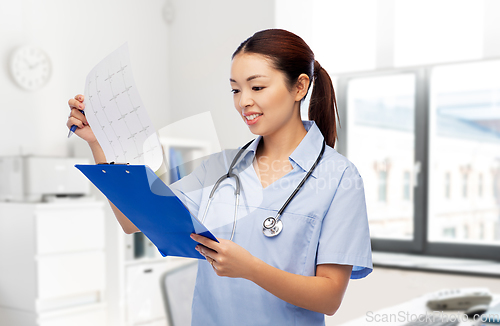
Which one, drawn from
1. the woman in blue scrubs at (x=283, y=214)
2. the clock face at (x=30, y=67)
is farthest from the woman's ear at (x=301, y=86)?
the clock face at (x=30, y=67)

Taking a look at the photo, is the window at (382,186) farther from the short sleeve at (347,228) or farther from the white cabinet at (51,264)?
the short sleeve at (347,228)

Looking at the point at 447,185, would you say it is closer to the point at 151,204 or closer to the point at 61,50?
the point at 151,204

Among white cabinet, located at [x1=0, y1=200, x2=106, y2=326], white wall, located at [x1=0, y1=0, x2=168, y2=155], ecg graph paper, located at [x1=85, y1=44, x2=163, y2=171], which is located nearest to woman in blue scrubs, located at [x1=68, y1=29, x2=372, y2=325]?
ecg graph paper, located at [x1=85, y1=44, x2=163, y2=171]

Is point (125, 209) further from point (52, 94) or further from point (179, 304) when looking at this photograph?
point (52, 94)

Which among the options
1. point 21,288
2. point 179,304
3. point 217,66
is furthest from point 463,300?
point 217,66

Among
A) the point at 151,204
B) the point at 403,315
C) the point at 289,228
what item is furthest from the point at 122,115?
the point at 403,315

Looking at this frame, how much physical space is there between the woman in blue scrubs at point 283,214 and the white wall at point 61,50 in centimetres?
236

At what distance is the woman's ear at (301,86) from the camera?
0.88 m

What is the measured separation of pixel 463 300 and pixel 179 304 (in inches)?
40.0

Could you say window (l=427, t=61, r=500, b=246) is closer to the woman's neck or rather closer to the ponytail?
the ponytail

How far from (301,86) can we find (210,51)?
3.16 m

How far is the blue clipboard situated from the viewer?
61 cm

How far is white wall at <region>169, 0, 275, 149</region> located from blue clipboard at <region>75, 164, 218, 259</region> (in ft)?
9.15

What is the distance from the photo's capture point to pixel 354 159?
3438 millimetres
